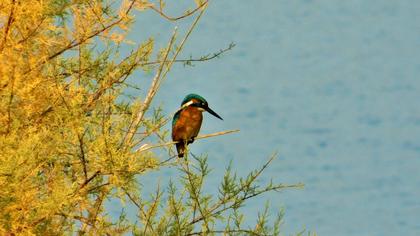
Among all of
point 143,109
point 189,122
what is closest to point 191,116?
point 189,122

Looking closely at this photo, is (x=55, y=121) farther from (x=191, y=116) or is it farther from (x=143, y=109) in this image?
(x=191, y=116)

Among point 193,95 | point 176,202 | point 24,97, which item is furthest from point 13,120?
point 193,95

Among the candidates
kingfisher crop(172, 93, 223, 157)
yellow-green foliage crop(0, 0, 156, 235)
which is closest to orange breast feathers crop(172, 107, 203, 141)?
kingfisher crop(172, 93, 223, 157)

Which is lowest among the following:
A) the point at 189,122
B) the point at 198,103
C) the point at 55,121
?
the point at 55,121

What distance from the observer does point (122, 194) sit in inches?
222

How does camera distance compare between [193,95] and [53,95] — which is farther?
[193,95]

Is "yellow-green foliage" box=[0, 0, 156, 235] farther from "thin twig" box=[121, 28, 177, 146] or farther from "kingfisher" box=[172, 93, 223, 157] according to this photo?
"kingfisher" box=[172, 93, 223, 157]

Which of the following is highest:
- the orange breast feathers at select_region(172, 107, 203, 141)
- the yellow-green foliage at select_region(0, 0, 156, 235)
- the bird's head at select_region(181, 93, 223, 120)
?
the bird's head at select_region(181, 93, 223, 120)

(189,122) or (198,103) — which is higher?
(198,103)

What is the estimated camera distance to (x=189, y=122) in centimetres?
844

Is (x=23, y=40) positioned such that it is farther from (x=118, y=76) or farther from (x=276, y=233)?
(x=276, y=233)

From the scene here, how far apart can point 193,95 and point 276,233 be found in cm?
311

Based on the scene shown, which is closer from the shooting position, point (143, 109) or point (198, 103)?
point (143, 109)

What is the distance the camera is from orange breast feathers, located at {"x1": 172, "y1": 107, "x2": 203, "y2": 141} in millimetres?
8438
